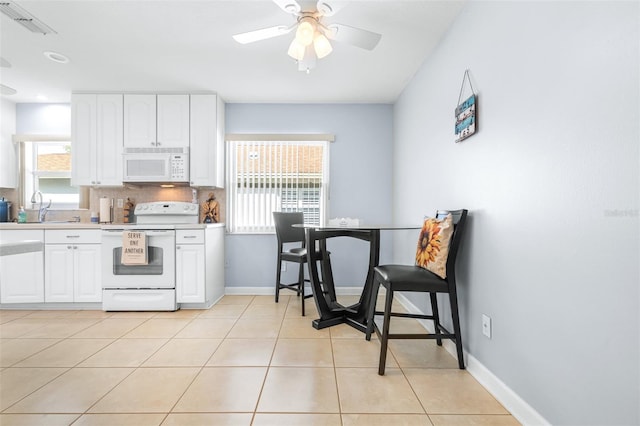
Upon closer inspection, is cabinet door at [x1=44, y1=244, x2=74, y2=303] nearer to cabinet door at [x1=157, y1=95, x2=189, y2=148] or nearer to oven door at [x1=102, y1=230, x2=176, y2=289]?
oven door at [x1=102, y1=230, x2=176, y2=289]

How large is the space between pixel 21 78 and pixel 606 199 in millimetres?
4869

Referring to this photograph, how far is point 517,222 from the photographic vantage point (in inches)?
60.6

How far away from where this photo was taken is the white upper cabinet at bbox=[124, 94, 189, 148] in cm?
364

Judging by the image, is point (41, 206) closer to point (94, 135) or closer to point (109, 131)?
point (94, 135)

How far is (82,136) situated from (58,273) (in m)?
1.57

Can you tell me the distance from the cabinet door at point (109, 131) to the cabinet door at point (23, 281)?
1.05m

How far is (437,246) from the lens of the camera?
199 centimetres

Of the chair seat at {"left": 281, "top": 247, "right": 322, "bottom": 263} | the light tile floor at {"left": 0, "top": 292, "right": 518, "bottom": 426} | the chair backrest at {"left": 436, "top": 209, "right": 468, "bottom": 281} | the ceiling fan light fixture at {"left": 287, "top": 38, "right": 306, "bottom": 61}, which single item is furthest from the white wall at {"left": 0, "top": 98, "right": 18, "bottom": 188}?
the chair backrest at {"left": 436, "top": 209, "right": 468, "bottom": 281}

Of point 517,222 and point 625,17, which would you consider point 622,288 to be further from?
point 625,17

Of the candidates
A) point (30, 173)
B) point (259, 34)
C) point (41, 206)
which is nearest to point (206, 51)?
point (259, 34)

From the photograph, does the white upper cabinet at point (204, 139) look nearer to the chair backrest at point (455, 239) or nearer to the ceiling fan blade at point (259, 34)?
the ceiling fan blade at point (259, 34)

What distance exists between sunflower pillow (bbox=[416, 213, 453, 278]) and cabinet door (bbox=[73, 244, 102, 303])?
10.9 feet

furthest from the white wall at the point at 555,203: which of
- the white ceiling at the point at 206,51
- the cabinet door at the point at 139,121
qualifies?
the cabinet door at the point at 139,121

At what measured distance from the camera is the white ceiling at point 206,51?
218 cm
